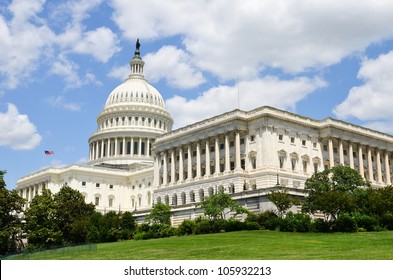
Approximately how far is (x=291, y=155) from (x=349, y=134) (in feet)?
54.9

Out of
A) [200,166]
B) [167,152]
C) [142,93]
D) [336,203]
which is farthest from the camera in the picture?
[142,93]

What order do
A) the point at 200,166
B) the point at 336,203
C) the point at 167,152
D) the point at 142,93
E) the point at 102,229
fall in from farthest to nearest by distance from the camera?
1. the point at 142,93
2. the point at 167,152
3. the point at 200,166
4. the point at 102,229
5. the point at 336,203

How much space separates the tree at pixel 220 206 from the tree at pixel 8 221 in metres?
31.2

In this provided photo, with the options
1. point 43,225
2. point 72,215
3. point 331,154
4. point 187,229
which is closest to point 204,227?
point 187,229

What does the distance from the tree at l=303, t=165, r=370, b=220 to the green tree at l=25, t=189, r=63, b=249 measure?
39.4 meters

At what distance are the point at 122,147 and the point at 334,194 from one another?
105 metres

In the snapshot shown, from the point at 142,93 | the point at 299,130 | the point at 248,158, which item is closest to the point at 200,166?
the point at 248,158

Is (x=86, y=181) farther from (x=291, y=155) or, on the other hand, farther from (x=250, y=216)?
(x=250, y=216)

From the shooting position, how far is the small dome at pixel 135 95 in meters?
175

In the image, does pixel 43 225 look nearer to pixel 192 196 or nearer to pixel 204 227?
pixel 204 227

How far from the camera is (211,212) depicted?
7406 cm

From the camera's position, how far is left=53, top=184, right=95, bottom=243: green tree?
84.1m

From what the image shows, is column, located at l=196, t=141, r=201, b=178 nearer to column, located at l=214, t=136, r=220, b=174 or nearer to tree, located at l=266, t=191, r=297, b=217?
column, located at l=214, t=136, r=220, b=174

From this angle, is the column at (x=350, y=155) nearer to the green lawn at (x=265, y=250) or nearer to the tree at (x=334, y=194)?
the tree at (x=334, y=194)
